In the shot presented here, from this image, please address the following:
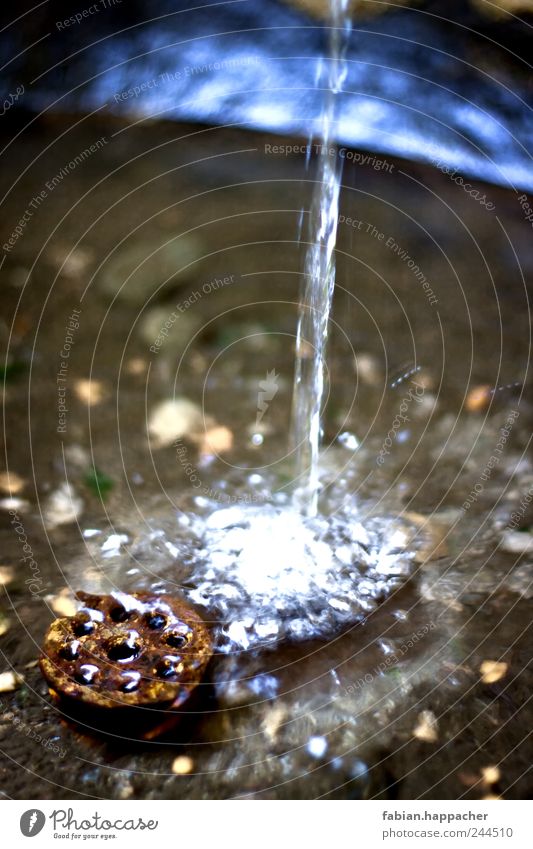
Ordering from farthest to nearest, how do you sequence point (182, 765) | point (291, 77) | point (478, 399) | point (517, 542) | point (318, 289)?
point (291, 77) < point (318, 289) < point (478, 399) < point (517, 542) < point (182, 765)

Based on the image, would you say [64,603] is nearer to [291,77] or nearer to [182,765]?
[182,765]

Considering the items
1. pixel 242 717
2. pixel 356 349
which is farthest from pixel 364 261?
pixel 242 717

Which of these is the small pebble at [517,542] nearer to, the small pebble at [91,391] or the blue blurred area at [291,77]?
the small pebble at [91,391]

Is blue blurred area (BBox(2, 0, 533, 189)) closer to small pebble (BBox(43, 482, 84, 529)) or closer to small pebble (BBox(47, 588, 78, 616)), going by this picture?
small pebble (BBox(43, 482, 84, 529))

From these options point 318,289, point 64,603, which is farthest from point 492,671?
point 318,289

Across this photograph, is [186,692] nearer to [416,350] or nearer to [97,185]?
[416,350]
